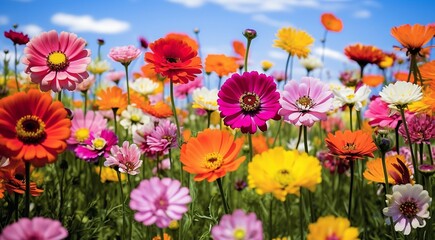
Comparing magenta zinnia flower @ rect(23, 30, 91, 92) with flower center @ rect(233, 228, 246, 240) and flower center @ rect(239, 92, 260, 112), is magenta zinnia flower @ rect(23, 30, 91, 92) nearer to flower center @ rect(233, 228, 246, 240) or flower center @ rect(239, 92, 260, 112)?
flower center @ rect(239, 92, 260, 112)

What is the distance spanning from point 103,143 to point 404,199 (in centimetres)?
95

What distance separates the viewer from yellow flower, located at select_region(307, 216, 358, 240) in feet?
2.81

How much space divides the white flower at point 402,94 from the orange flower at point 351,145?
0.38ft

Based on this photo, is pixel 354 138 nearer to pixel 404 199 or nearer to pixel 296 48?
pixel 404 199

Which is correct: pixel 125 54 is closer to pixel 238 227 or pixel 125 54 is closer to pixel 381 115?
pixel 381 115

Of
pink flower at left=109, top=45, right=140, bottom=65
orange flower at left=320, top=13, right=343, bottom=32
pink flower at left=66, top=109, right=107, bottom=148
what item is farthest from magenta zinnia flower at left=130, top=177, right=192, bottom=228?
orange flower at left=320, top=13, right=343, bottom=32

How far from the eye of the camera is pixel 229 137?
3.66 ft

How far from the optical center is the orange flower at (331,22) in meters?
3.08

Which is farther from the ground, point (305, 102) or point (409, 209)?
point (305, 102)

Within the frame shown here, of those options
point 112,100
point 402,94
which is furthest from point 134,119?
point 402,94

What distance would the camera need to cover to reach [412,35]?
1573 millimetres

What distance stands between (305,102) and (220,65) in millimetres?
975

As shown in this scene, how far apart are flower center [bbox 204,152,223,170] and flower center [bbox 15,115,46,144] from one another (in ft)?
1.12

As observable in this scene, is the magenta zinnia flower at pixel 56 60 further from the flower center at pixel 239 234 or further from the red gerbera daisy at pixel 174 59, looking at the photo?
the flower center at pixel 239 234
